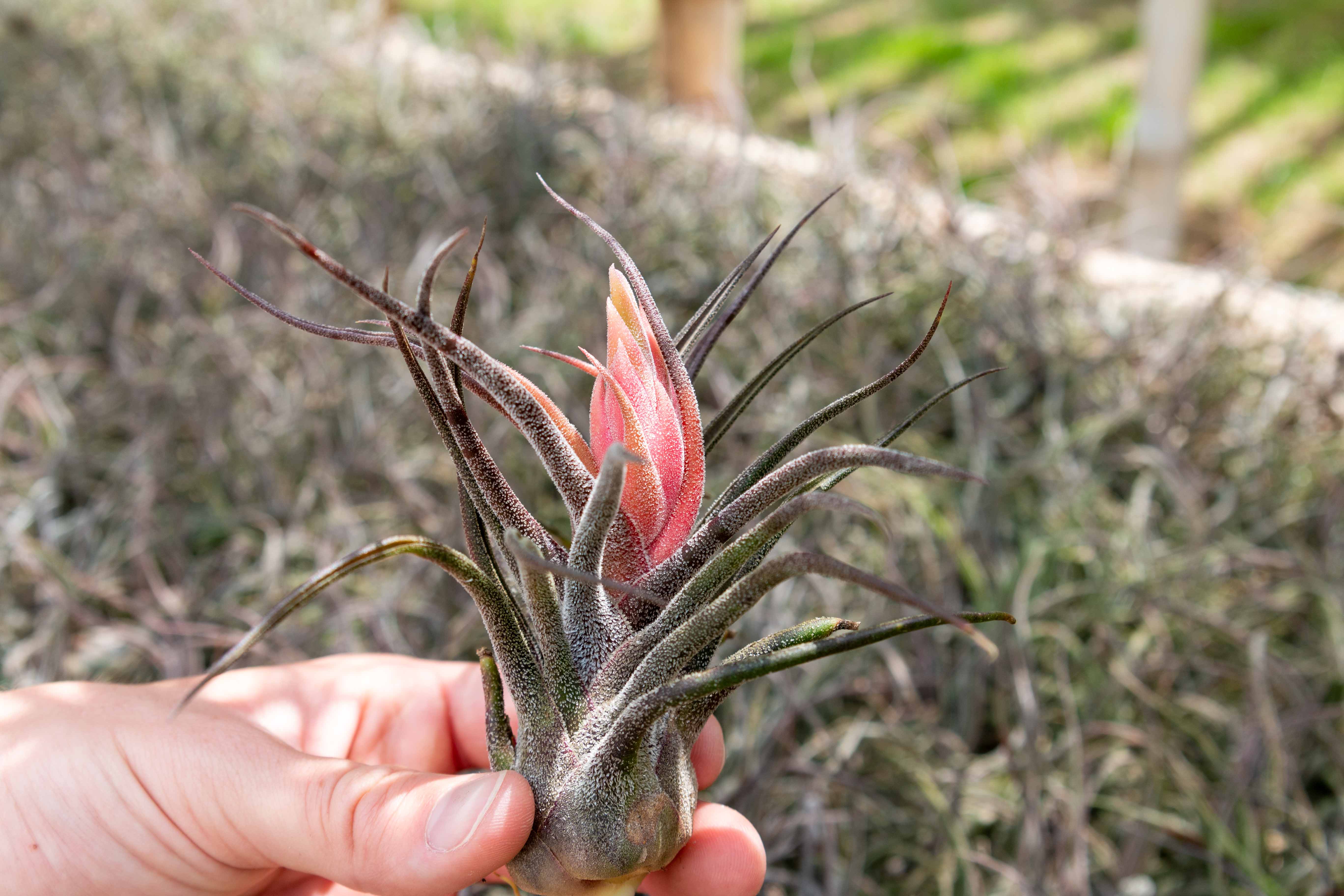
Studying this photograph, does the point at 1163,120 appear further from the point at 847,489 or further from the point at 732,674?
the point at 732,674

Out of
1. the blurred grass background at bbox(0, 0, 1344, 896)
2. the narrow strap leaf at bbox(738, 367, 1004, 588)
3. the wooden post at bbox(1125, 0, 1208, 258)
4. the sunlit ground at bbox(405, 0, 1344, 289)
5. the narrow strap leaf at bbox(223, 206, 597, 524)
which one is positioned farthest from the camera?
the sunlit ground at bbox(405, 0, 1344, 289)

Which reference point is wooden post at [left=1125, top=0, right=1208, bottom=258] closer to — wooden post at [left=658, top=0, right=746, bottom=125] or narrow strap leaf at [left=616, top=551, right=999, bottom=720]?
wooden post at [left=658, top=0, right=746, bottom=125]

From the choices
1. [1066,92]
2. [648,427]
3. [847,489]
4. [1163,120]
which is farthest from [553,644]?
[1066,92]

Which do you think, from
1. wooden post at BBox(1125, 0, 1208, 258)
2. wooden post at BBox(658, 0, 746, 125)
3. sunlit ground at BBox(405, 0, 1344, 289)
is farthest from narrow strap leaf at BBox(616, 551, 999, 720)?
wooden post at BBox(658, 0, 746, 125)

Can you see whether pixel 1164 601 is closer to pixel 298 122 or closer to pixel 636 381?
pixel 636 381

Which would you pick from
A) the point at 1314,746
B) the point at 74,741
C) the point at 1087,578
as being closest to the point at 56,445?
the point at 74,741

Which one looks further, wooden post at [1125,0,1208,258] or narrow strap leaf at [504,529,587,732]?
wooden post at [1125,0,1208,258]
